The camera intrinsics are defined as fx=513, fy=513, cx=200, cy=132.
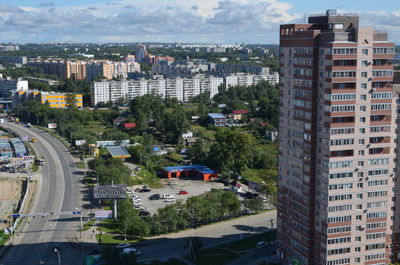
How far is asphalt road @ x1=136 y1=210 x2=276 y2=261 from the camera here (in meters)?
31.5

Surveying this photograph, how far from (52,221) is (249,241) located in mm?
14309

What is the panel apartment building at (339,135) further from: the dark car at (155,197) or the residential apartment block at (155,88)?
the residential apartment block at (155,88)

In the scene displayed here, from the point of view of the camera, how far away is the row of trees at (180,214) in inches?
1337

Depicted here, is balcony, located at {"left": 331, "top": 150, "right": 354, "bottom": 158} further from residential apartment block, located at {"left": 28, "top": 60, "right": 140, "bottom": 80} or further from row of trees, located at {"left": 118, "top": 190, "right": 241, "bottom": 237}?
residential apartment block, located at {"left": 28, "top": 60, "right": 140, "bottom": 80}

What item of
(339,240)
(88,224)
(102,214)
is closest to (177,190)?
(102,214)

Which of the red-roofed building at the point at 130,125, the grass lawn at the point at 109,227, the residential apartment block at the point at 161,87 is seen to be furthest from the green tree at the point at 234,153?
the residential apartment block at the point at 161,87

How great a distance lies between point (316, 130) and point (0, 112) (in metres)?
80.2

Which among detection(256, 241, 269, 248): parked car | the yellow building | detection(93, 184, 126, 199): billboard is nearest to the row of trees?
detection(93, 184, 126, 199): billboard

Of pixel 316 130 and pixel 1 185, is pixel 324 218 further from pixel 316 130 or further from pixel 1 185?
pixel 1 185

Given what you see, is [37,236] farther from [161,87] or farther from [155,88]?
[161,87]

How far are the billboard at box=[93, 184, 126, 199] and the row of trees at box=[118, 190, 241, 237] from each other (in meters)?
0.53

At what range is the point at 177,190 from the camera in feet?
153

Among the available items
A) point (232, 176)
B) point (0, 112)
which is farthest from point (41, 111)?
point (232, 176)

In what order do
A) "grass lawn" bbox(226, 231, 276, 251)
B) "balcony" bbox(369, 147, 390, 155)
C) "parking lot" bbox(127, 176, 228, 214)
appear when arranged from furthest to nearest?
"parking lot" bbox(127, 176, 228, 214)
"grass lawn" bbox(226, 231, 276, 251)
"balcony" bbox(369, 147, 390, 155)
